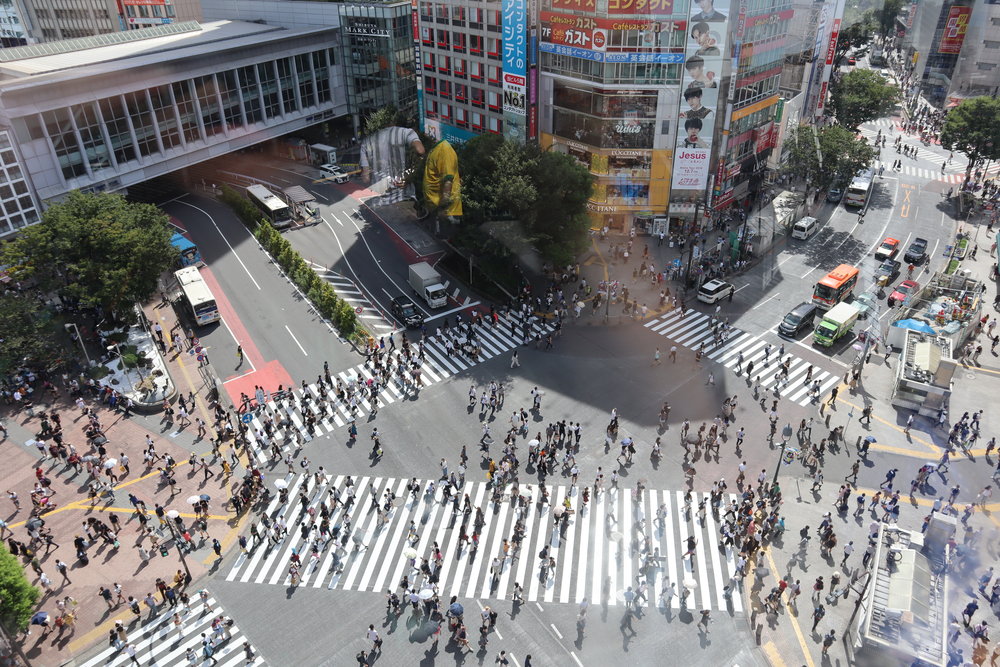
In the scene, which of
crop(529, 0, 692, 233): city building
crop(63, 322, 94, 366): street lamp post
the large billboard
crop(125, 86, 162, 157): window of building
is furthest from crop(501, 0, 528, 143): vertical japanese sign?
crop(63, 322, 94, 366): street lamp post

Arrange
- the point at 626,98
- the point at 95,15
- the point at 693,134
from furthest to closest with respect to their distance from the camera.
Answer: the point at 95,15
the point at 693,134
the point at 626,98

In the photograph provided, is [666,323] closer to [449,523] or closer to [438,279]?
[438,279]

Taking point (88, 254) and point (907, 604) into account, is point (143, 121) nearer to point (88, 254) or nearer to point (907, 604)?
point (88, 254)

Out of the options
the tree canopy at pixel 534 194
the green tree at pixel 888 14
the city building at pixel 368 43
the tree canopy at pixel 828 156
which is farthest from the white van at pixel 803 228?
the green tree at pixel 888 14

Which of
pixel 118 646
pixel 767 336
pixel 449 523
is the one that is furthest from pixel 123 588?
pixel 767 336

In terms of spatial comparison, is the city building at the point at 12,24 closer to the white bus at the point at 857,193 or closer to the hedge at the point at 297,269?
the hedge at the point at 297,269

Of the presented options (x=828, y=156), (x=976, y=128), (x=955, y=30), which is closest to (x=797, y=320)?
(x=828, y=156)
